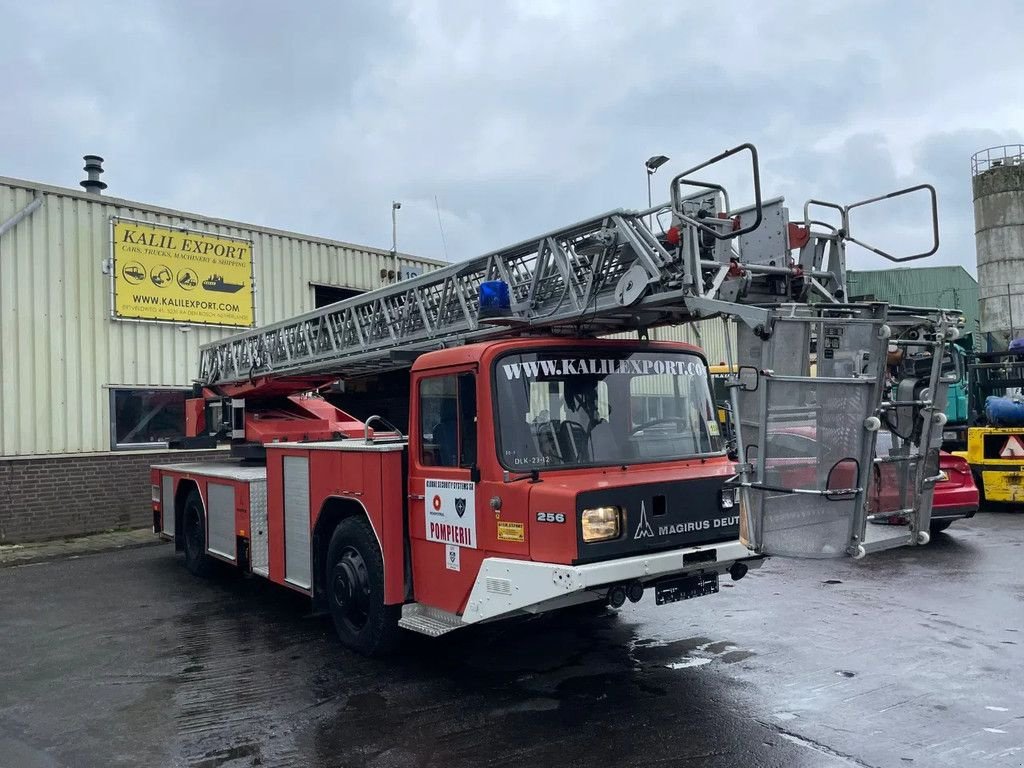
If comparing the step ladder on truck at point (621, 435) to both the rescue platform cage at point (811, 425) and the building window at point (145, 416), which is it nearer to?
the rescue platform cage at point (811, 425)

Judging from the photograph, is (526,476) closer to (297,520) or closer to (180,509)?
(297,520)

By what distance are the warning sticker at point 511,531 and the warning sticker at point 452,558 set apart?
0.48m

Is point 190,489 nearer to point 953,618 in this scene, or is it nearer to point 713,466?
point 713,466

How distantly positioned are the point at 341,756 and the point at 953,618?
5.01m

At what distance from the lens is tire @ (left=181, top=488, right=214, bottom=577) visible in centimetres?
938

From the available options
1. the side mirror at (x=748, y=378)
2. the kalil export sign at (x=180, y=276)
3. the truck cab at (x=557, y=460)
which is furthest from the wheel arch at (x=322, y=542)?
the kalil export sign at (x=180, y=276)

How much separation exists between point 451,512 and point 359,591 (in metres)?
1.25

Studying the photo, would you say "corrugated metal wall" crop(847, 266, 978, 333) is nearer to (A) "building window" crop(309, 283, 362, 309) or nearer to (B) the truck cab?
(A) "building window" crop(309, 283, 362, 309)

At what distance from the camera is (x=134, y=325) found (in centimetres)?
1434

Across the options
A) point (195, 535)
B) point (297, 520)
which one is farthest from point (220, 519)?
point (297, 520)

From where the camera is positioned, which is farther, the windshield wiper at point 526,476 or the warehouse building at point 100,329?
the warehouse building at point 100,329

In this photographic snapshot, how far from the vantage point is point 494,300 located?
19.0 feet

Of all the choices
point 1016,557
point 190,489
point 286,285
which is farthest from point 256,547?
point 286,285

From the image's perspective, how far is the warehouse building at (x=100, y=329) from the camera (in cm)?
1286
